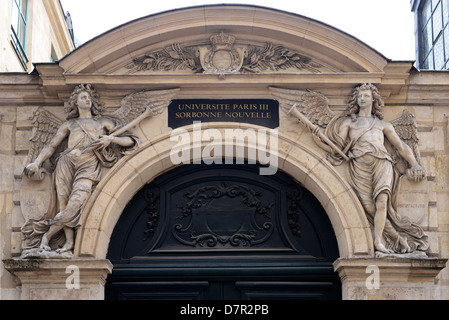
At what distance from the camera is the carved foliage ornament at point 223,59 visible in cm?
1124

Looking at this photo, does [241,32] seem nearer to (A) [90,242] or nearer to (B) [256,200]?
(B) [256,200]

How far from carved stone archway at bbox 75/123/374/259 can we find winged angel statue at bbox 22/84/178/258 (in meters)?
0.15

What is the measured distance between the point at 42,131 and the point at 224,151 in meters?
2.43

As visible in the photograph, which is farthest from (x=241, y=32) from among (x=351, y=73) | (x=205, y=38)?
(x=351, y=73)

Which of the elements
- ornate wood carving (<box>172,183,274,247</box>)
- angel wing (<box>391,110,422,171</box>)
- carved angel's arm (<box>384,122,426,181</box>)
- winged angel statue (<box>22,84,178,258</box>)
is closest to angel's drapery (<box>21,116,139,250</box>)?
winged angel statue (<box>22,84,178,258</box>)

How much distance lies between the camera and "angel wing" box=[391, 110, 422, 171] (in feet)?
36.1

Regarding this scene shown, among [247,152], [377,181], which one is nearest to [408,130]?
[377,181]

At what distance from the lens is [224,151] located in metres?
11.1

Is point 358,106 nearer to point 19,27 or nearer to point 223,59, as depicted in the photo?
point 223,59

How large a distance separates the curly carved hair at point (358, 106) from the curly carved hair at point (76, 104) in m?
3.28

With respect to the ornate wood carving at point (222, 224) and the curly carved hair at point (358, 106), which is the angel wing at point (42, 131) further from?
the curly carved hair at point (358, 106)
